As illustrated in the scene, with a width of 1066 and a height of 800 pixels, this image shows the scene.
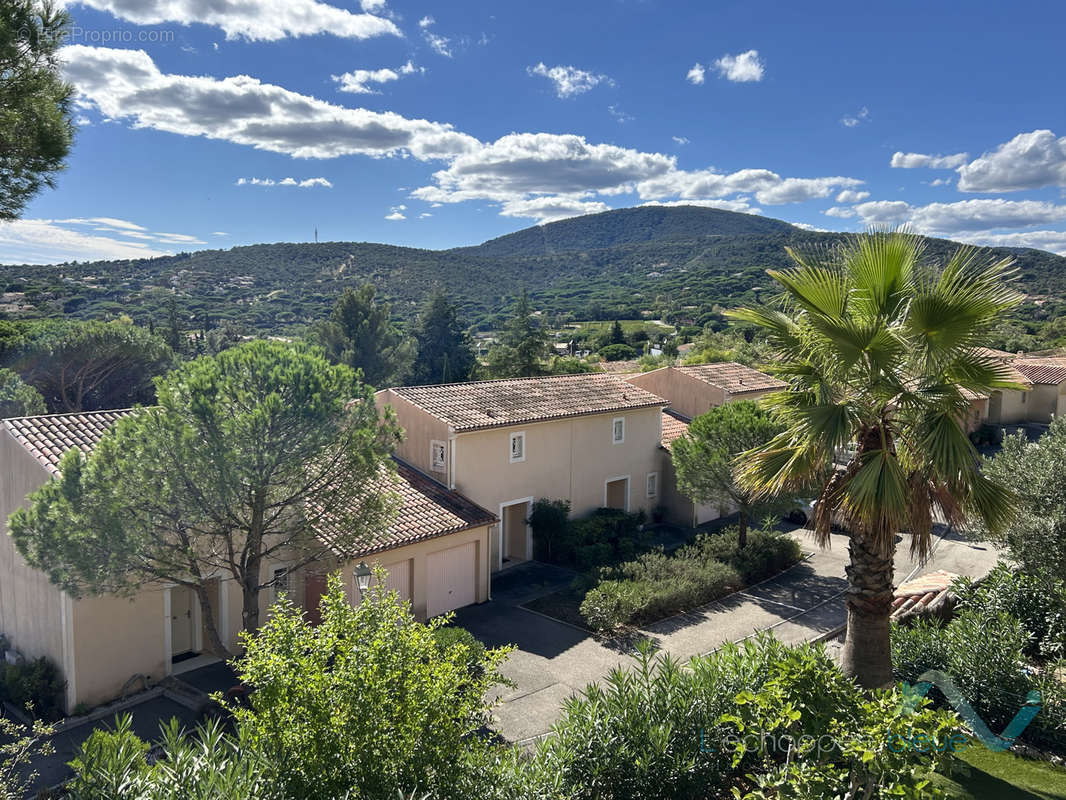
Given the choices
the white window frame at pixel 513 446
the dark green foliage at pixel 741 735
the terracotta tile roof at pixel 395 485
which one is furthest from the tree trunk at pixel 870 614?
the white window frame at pixel 513 446

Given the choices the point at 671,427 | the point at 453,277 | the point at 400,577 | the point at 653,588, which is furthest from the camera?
the point at 453,277

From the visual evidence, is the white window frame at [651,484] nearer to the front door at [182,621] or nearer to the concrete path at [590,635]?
the concrete path at [590,635]

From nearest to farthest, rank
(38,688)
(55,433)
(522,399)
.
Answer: (38,688) → (55,433) → (522,399)

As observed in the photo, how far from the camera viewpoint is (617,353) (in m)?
73.0

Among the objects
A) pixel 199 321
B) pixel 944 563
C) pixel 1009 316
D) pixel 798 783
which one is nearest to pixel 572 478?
pixel 944 563

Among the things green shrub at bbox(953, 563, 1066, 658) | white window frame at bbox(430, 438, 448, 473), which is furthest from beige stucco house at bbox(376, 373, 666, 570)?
green shrub at bbox(953, 563, 1066, 658)

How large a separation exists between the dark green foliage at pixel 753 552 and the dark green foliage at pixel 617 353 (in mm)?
51458

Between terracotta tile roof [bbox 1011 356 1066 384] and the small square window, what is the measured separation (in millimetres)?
33088

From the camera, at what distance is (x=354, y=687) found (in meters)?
5.43

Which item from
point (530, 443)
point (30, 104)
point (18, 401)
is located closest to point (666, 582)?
point (530, 443)

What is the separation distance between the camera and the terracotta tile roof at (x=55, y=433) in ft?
42.2

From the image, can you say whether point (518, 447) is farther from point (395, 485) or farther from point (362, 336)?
point (362, 336)

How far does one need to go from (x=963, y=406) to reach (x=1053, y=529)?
4397 mm

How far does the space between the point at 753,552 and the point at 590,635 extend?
6.96 metres
